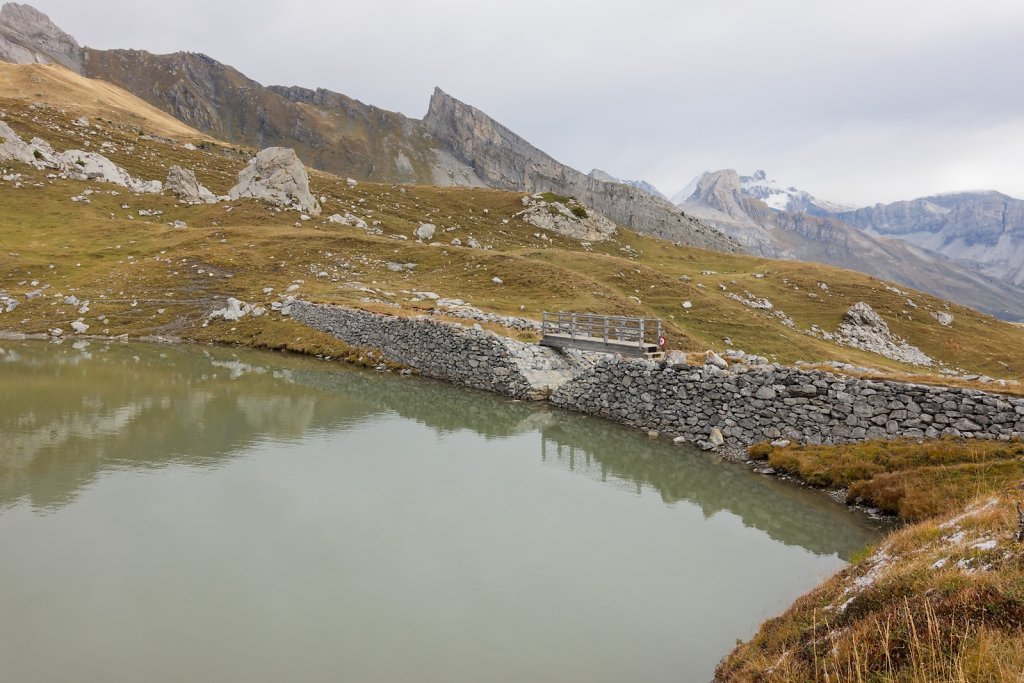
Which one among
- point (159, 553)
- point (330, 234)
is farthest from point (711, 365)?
point (330, 234)

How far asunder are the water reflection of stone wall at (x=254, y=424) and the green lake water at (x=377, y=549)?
179 millimetres

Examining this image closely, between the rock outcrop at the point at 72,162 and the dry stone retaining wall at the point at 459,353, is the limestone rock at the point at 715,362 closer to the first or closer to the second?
the dry stone retaining wall at the point at 459,353

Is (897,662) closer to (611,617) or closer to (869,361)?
(611,617)

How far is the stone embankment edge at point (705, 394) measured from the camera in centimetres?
2130

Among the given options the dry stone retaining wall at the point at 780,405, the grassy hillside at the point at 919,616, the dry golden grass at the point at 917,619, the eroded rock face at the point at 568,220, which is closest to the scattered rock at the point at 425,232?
the eroded rock face at the point at 568,220

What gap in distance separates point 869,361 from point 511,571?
60454mm

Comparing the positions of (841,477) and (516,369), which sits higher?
(516,369)

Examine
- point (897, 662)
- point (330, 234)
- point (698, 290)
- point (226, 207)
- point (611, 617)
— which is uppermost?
point (226, 207)

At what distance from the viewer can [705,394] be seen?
28328 mm

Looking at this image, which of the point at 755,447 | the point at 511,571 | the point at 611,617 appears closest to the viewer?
the point at 611,617

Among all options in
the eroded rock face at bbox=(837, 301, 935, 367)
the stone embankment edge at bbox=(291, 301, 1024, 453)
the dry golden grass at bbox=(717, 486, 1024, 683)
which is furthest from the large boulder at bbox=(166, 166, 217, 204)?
the dry golden grass at bbox=(717, 486, 1024, 683)

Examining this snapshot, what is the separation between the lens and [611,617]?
13.3 metres

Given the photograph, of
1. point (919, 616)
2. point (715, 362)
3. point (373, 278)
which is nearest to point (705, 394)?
point (715, 362)

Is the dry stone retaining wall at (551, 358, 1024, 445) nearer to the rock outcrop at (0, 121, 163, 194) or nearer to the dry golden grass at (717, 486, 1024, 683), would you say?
the dry golden grass at (717, 486, 1024, 683)
